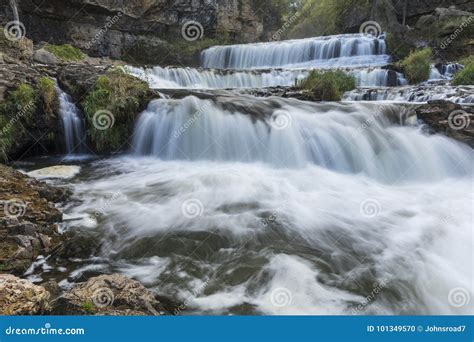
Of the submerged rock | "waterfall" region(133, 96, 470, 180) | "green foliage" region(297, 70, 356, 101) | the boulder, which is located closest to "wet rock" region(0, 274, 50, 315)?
the submerged rock

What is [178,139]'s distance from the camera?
876 centimetres

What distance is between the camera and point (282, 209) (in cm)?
582

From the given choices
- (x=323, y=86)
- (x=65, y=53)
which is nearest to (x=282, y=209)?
(x=323, y=86)

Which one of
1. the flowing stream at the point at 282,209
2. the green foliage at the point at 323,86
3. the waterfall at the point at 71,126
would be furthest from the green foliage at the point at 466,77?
the waterfall at the point at 71,126

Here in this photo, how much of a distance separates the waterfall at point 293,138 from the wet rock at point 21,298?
5586mm

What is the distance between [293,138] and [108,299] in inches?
236

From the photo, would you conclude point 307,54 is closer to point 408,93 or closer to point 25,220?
point 408,93

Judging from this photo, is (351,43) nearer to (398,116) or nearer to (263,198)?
(398,116)

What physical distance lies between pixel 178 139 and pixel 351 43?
1533 cm

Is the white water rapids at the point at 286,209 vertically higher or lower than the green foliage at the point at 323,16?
lower

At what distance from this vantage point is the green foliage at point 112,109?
8547 millimetres

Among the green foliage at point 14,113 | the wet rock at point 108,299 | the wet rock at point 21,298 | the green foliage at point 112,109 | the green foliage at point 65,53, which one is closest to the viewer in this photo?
the wet rock at point 21,298

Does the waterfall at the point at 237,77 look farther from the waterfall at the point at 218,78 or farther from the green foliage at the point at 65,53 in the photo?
the green foliage at the point at 65,53

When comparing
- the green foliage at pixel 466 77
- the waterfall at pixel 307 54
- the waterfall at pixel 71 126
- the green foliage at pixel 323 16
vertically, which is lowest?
the waterfall at pixel 71 126
